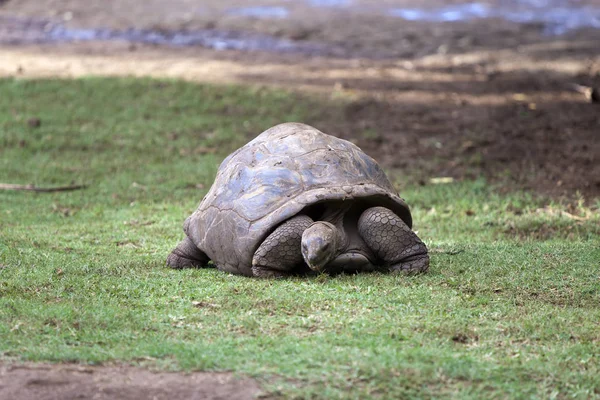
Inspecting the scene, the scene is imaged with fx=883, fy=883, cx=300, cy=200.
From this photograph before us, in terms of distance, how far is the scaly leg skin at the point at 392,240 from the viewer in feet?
19.3

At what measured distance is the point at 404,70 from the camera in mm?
14602

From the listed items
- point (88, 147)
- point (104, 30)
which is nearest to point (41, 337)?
point (88, 147)

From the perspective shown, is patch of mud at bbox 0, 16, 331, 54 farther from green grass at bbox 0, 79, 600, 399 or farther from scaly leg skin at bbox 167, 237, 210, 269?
scaly leg skin at bbox 167, 237, 210, 269

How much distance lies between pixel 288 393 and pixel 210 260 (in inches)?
112

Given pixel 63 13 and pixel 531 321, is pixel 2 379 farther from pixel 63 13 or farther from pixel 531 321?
pixel 63 13

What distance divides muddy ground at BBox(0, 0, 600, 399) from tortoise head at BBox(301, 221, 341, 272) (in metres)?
4.34

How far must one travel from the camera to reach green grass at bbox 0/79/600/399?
13.9ft

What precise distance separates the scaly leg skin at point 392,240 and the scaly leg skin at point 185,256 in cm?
124

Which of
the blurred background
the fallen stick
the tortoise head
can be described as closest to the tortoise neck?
the tortoise head

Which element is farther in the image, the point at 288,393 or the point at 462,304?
the point at 462,304

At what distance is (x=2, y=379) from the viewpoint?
412cm

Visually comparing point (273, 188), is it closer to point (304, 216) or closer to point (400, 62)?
point (304, 216)

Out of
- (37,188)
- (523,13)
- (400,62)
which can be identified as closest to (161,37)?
(400,62)

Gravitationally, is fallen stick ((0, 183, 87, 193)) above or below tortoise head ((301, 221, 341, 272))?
below
